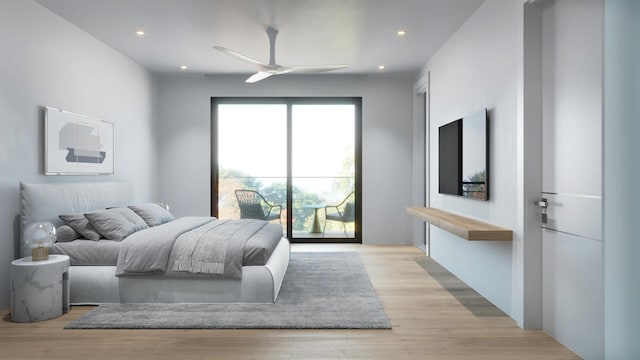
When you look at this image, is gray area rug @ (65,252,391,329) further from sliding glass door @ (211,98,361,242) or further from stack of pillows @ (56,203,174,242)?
sliding glass door @ (211,98,361,242)

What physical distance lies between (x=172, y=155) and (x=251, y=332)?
4.42 meters

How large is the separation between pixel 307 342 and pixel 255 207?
160 inches

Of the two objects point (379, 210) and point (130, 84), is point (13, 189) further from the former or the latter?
point (379, 210)

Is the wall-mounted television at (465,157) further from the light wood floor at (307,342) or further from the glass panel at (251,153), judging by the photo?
the glass panel at (251,153)

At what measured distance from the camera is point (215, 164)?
267 inches

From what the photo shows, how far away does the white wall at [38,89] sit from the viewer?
343 centimetres

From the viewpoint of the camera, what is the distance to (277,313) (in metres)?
3.30

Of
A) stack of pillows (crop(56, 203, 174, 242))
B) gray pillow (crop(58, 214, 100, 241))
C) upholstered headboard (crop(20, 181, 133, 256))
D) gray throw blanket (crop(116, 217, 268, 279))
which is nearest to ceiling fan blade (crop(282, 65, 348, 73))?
gray throw blanket (crop(116, 217, 268, 279))

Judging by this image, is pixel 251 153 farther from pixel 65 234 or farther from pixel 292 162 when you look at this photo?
pixel 65 234

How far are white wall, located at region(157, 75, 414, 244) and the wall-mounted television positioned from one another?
165 centimetres

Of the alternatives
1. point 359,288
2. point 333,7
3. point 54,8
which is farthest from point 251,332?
point 54,8

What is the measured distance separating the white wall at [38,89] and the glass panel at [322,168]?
2531 millimetres

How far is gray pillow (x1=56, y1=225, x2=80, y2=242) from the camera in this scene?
3721 millimetres

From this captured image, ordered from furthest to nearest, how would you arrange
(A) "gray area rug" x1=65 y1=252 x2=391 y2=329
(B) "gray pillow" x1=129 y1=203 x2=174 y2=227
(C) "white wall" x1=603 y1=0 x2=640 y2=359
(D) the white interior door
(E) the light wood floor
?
(B) "gray pillow" x1=129 y1=203 x2=174 y2=227
(A) "gray area rug" x1=65 y1=252 x2=391 y2=329
(E) the light wood floor
(D) the white interior door
(C) "white wall" x1=603 y1=0 x2=640 y2=359
